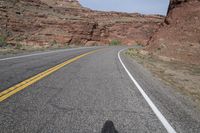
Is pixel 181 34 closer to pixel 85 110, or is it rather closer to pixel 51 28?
pixel 85 110

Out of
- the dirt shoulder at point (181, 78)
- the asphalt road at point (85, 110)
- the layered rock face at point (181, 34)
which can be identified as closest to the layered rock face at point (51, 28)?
the layered rock face at point (181, 34)

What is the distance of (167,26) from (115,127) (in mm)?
28333

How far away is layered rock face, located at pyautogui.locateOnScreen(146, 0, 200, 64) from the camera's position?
20.7 meters

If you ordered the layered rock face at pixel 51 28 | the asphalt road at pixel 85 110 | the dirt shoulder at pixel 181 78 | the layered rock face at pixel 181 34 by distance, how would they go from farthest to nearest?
the layered rock face at pixel 51 28, the layered rock face at pixel 181 34, the dirt shoulder at pixel 181 78, the asphalt road at pixel 85 110

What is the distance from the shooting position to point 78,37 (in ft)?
159

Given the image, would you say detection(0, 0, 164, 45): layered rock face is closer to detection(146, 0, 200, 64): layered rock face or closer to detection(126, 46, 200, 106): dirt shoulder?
detection(146, 0, 200, 64): layered rock face

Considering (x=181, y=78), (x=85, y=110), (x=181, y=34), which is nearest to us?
(x=85, y=110)

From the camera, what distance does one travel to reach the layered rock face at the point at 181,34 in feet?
67.9

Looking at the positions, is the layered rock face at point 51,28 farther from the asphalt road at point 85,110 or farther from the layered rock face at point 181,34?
the asphalt road at point 85,110

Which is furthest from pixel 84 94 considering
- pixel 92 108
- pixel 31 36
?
pixel 31 36

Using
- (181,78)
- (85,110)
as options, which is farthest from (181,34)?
(85,110)

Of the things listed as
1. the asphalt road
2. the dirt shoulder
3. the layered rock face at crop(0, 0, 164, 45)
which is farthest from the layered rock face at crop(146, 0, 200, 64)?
the layered rock face at crop(0, 0, 164, 45)

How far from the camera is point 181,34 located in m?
24.1

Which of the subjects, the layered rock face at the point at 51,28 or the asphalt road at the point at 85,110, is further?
the layered rock face at the point at 51,28
